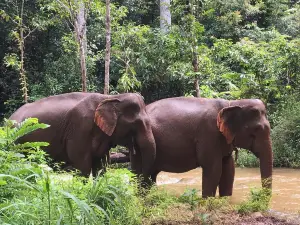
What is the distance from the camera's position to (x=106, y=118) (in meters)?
6.57

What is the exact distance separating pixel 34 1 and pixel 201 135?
1181 cm

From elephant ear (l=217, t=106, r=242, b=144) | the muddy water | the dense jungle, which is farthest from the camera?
the dense jungle

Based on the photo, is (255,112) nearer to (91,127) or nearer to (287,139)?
(91,127)

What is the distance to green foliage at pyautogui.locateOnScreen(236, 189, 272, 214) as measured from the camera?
15.3 ft

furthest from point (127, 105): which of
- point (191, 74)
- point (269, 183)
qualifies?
point (191, 74)

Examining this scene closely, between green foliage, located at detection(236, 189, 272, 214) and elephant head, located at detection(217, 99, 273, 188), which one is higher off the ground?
elephant head, located at detection(217, 99, 273, 188)

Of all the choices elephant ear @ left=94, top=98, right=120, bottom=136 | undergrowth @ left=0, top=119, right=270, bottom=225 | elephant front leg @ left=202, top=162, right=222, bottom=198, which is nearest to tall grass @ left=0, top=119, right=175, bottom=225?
undergrowth @ left=0, top=119, right=270, bottom=225

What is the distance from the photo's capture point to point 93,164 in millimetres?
7160

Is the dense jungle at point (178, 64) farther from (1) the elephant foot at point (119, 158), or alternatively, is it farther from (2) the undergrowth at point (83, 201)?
(1) the elephant foot at point (119, 158)

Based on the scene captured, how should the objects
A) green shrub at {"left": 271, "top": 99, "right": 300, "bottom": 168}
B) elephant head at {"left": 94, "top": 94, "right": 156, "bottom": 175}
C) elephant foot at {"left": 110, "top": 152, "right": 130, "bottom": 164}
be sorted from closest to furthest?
elephant head at {"left": 94, "top": 94, "right": 156, "bottom": 175} → elephant foot at {"left": 110, "top": 152, "right": 130, "bottom": 164} → green shrub at {"left": 271, "top": 99, "right": 300, "bottom": 168}

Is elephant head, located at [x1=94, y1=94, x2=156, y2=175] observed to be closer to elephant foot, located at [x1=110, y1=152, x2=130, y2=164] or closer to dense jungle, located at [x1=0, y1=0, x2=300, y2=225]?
dense jungle, located at [x1=0, y1=0, x2=300, y2=225]

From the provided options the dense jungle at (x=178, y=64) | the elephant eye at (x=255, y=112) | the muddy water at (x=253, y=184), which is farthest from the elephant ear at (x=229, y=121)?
the dense jungle at (x=178, y=64)

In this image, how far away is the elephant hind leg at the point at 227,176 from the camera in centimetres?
667

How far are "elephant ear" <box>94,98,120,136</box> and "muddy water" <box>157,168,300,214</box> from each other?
1.17m
